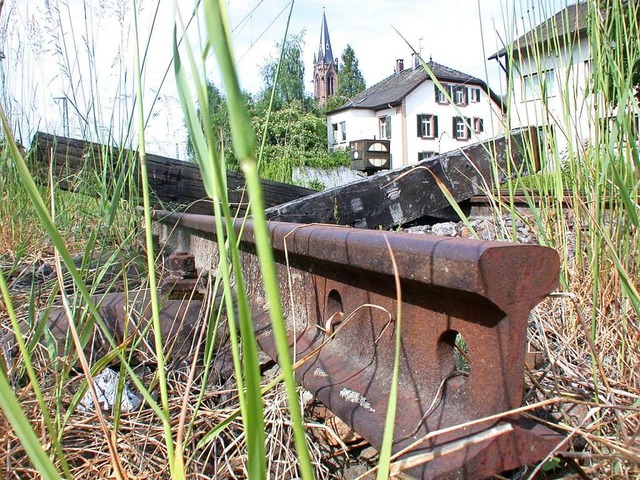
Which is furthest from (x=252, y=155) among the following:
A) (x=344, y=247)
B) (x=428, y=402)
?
(x=344, y=247)

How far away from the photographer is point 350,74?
100 metres

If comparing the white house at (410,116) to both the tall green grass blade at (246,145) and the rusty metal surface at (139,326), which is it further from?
the tall green grass blade at (246,145)

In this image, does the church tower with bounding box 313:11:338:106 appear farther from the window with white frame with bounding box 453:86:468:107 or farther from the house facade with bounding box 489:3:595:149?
the house facade with bounding box 489:3:595:149

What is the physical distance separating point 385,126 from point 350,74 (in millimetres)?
45184

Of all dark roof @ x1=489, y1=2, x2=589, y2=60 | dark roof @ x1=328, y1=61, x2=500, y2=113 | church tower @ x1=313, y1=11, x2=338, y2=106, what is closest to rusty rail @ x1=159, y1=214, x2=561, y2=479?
dark roof @ x1=489, y1=2, x2=589, y2=60

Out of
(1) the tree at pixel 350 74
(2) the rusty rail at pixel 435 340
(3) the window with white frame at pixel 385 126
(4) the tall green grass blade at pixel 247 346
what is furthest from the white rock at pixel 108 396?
(1) the tree at pixel 350 74

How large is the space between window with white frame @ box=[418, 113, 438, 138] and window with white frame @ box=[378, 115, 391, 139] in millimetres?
2890

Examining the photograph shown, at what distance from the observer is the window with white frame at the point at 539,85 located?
202 cm

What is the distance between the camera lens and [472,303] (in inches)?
44.4

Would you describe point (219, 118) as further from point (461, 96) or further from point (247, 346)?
point (461, 96)

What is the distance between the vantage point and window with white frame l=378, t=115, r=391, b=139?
57.3 m

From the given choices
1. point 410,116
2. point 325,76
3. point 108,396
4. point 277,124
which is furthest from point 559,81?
point 325,76

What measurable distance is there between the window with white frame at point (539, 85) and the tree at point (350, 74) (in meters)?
97.6

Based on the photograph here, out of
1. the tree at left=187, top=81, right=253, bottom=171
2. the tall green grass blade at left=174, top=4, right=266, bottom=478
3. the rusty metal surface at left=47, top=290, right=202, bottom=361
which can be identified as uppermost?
the tree at left=187, top=81, right=253, bottom=171
